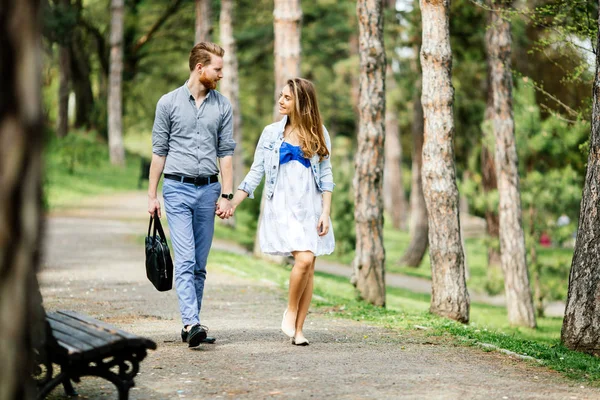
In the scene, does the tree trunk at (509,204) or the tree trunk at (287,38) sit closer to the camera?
the tree trunk at (287,38)

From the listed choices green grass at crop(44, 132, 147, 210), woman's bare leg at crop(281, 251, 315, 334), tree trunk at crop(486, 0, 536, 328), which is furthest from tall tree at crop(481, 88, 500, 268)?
woman's bare leg at crop(281, 251, 315, 334)

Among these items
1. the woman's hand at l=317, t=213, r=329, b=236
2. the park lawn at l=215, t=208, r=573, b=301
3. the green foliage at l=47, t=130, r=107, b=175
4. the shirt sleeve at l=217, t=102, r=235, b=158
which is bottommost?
the park lawn at l=215, t=208, r=573, b=301

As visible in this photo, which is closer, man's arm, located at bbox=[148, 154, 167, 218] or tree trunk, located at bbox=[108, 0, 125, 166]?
man's arm, located at bbox=[148, 154, 167, 218]

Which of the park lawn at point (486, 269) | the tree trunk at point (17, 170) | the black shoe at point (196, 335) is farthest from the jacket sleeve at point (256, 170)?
the park lawn at point (486, 269)

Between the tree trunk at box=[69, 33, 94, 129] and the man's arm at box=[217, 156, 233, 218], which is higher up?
the tree trunk at box=[69, 33, 94, 129]

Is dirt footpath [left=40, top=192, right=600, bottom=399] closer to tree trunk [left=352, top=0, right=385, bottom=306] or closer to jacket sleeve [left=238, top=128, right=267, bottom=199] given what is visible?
jacket sleeve [left=238, top=128, right=267, bottom=199]

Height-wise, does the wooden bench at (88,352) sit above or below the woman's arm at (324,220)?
below

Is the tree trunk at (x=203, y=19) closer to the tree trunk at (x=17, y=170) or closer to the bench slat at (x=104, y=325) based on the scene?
the bench slat at (x=104, y=325)

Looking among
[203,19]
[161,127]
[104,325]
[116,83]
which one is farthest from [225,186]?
[116,83]

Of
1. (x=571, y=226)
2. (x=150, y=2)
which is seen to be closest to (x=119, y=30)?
(x=150, y=2)

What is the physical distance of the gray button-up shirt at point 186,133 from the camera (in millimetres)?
7723

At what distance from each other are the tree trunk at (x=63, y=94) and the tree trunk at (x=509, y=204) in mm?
25335

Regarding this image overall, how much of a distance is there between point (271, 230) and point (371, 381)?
1.86 metres

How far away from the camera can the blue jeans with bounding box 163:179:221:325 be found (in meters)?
7.58
